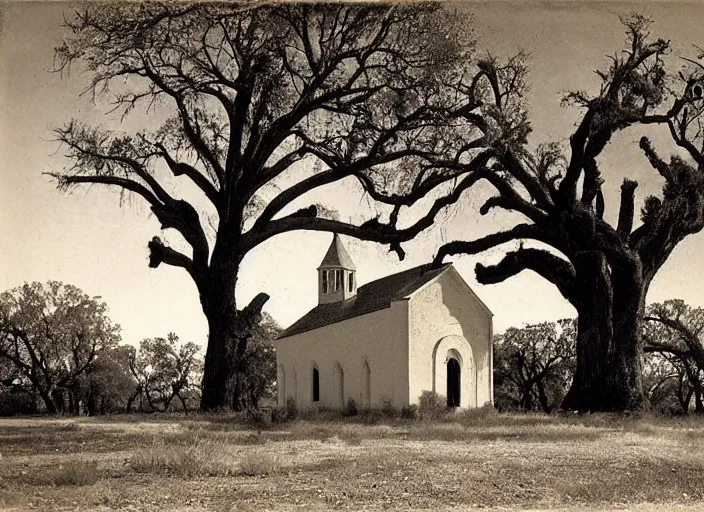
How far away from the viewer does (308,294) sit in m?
7.21

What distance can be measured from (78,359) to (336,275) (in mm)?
2009

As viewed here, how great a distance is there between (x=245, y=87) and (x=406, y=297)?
209cm

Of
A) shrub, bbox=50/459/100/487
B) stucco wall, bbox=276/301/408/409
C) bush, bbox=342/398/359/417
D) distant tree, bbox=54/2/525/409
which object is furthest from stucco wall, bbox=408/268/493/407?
shrub, bbox=50/459/100/487

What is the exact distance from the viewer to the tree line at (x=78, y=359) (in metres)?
6.82

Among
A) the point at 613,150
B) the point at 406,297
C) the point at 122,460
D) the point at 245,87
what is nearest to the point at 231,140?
the point at 245,87

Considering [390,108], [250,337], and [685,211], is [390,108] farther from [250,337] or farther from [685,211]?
[685,211]

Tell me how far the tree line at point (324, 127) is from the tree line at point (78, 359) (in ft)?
0.84

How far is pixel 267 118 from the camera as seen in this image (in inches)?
282

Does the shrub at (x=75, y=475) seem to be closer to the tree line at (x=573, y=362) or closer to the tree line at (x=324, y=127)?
the tree line at (x=324, y=127)

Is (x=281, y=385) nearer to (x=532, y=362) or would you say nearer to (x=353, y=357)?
(x=353, y=357)

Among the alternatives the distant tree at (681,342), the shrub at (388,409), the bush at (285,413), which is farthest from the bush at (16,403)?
the distant tree at (681,342)

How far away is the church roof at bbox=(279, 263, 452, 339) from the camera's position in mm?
7308

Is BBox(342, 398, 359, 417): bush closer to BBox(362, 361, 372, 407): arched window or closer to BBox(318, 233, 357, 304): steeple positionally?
BBox(362, 361, 372, 407): arched window

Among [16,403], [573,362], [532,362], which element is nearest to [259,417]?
[16,403]
